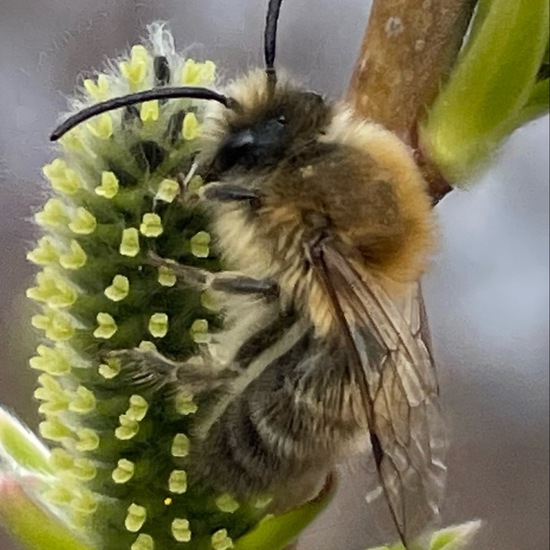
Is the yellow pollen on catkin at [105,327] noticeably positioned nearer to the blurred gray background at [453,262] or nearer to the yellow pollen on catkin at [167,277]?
the yellow pollen on catkin at [167,277]

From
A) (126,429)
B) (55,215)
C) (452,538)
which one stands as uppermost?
(55,215)

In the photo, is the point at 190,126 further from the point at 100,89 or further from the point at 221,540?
the point at 221,540

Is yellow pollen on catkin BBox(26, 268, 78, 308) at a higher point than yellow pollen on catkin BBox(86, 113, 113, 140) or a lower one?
lower

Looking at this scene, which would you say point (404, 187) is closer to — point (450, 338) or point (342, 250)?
point (342, 250)

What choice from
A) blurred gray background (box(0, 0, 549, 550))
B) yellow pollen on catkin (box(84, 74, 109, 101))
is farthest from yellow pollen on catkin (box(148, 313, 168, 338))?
blurred gray background (box(0, 0, 549, 550))

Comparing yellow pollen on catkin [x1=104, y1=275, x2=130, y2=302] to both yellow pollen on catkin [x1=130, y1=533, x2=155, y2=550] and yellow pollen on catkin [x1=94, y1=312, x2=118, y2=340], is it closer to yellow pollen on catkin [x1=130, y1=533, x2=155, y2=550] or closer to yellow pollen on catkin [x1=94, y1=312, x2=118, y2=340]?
yellow pollen on catkin [x1=94, y1=312, x2=118, y2=340]

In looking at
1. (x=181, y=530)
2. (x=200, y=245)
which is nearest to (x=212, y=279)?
(x=200, y=245)
